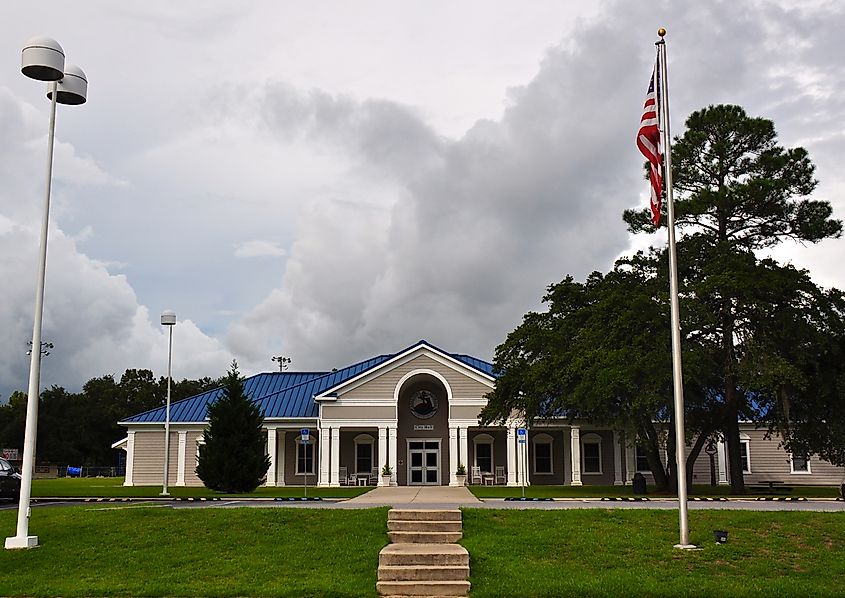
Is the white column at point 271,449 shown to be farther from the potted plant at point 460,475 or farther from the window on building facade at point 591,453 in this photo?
the window on building facade at point 591,453

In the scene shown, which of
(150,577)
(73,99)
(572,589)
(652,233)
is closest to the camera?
(572,589)

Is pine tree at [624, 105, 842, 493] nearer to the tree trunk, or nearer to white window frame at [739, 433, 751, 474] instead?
the tree trunk

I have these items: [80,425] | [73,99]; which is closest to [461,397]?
[73,99]

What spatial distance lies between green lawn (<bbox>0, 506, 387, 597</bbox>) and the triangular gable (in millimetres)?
22818

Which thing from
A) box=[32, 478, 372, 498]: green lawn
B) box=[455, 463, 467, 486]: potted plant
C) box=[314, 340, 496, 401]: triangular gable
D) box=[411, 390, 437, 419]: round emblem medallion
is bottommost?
box=[32, 478, 372, 498]: green lawn

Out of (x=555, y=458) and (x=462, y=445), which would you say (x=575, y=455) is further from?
(x=462, y=445)

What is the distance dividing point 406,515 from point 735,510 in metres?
7.23

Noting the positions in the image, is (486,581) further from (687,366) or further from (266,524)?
(687,366)

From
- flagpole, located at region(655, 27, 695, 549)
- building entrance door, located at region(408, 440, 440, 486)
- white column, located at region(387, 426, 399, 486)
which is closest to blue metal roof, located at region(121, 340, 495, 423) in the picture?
white column, located at region(387, 426, 399, 486)

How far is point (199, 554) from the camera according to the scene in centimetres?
1609

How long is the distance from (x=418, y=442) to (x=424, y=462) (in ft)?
3.24

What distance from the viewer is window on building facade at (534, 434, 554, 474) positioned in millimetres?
44938

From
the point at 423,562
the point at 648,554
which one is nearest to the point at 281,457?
the point at 423,562

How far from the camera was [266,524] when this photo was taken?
1812 cm
